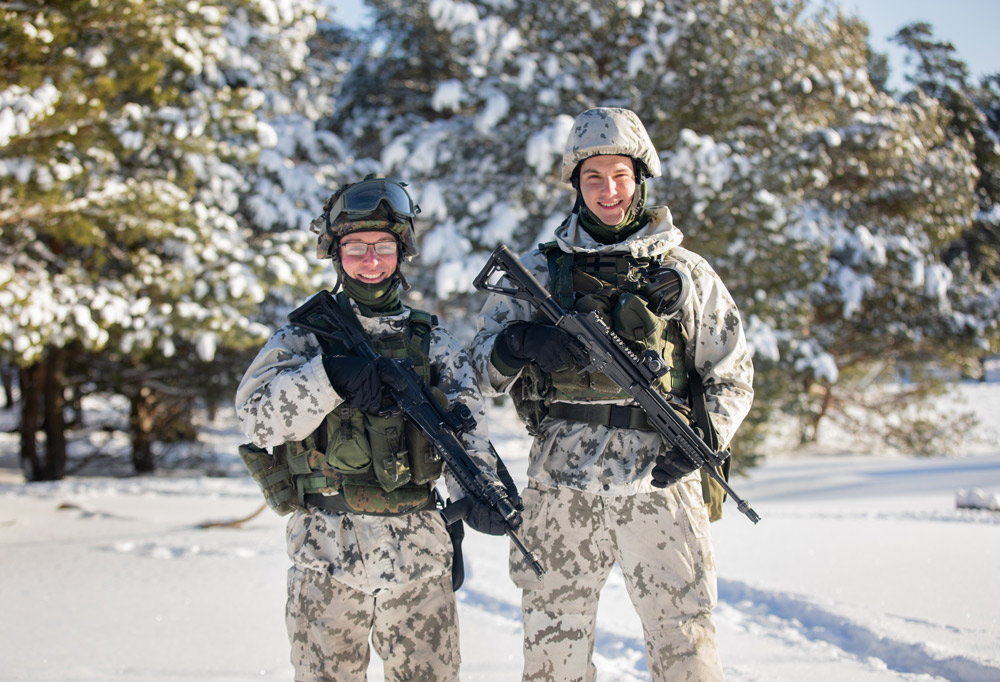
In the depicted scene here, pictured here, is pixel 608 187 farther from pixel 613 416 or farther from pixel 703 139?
pixel 703 139

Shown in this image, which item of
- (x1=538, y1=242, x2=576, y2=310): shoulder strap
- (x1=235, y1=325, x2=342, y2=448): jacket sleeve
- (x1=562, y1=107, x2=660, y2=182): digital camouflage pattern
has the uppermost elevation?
(x1=562, y1=107, x2=660, y2=182): digital camouflage pattern

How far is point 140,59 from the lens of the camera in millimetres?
6375

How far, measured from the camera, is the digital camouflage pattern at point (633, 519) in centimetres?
216

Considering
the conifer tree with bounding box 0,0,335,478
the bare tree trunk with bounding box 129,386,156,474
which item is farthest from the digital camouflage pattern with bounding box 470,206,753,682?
the bare tree trunk with bounding box 129,386,156,474

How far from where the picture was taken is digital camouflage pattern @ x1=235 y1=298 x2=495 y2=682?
6.87ft

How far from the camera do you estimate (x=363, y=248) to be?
2.27 meters

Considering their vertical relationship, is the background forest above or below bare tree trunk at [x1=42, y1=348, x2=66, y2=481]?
above

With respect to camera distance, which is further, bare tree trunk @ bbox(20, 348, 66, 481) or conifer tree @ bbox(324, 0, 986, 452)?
bare tree trunk @ bbox(20, 348, 66, 481)

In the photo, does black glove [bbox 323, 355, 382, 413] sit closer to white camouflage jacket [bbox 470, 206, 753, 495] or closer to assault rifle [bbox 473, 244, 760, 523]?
white camouflage jacket [bbox 470, 206, 753, 495]

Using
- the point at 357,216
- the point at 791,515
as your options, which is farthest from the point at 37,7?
the point at 791,515

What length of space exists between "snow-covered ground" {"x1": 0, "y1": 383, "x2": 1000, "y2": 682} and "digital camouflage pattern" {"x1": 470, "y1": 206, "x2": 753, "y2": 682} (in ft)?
3.15

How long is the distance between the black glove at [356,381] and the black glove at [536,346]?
1.39ft

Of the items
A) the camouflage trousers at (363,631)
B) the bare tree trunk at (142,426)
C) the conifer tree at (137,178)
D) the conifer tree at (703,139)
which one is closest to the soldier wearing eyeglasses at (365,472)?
the camouflage trousers at (363,631)

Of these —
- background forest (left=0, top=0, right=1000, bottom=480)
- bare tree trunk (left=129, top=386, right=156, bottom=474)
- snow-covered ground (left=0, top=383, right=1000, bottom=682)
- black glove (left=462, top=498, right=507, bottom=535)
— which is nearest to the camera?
black glove (left=462, top=498, right=507, bottom=535)
